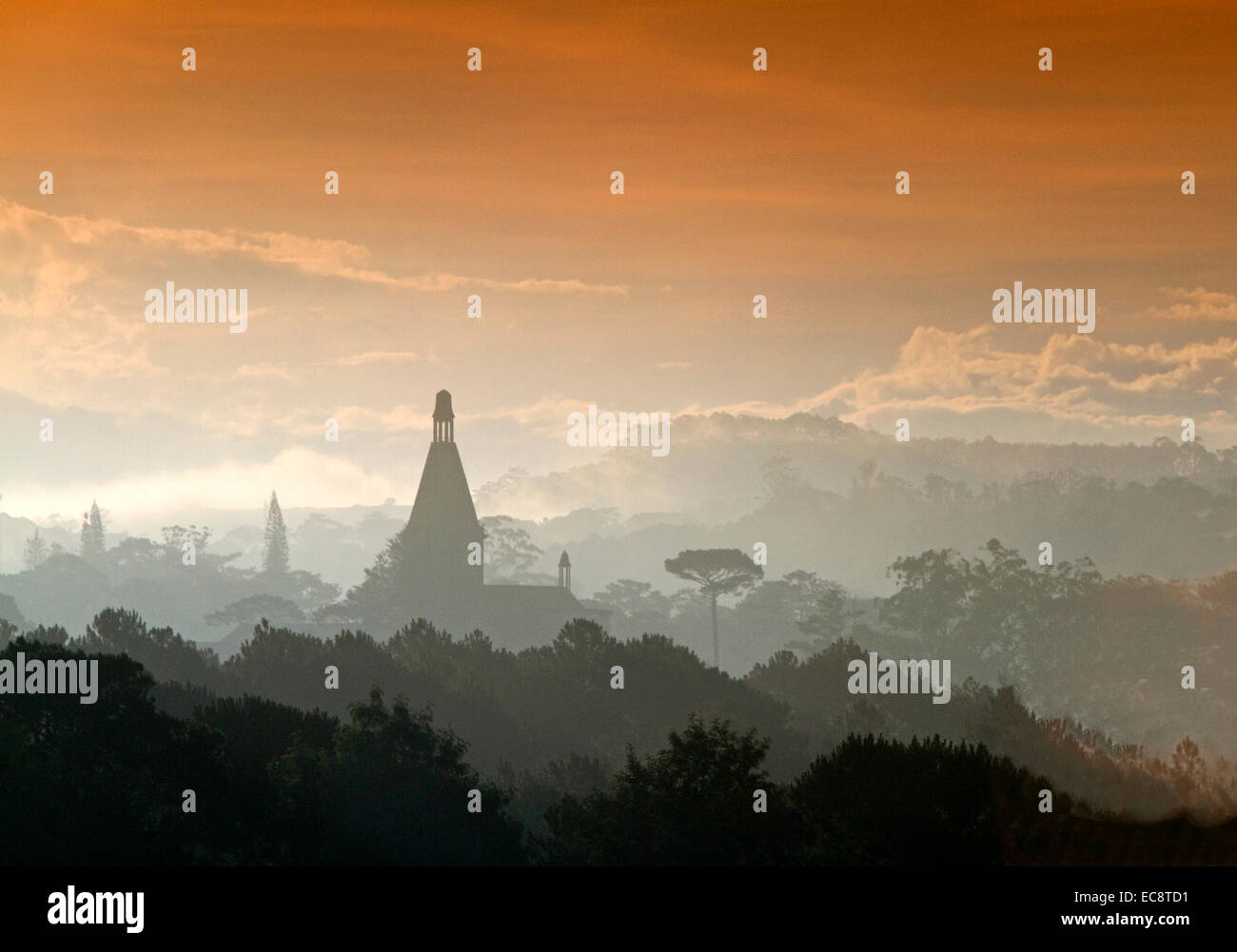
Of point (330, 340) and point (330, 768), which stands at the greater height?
point (330, 340)

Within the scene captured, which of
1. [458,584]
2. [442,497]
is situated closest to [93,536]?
[458,584]

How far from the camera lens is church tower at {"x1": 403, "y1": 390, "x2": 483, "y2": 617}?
100m

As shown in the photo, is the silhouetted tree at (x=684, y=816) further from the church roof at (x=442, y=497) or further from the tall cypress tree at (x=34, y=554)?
the tall cypress tree at (x=34, y=554)

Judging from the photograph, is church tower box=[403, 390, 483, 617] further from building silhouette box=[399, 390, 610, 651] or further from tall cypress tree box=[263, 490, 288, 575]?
tall cypress tree box=[263, 490, 288, 575]

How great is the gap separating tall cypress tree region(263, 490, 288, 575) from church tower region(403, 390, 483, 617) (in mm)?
64521

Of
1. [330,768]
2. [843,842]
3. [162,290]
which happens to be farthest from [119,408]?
[843,842]

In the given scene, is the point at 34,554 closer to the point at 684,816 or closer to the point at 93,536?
the point at 93,536

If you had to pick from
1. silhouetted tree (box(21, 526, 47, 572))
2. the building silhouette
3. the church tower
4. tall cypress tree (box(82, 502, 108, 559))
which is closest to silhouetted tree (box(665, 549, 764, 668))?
the building silhouette

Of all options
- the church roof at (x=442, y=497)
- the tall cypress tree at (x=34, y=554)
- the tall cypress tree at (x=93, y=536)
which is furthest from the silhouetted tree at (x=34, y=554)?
the church roof at (x=442, y=497)

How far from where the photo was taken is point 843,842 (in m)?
39.4
